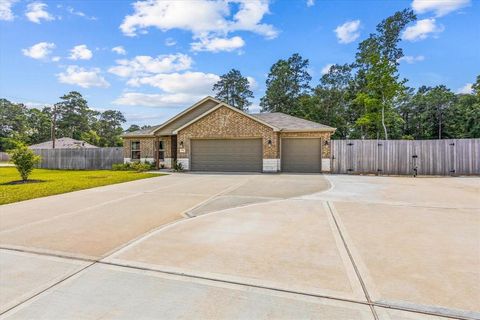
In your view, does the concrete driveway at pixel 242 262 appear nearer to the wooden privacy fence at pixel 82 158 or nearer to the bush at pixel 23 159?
the bush at pixel 23 159

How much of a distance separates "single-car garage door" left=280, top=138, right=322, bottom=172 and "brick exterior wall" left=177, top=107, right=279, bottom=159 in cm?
77

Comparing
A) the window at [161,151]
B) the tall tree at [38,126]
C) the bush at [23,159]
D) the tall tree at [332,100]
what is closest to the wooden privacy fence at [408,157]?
the window at [161,151]

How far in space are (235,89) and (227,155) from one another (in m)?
27.3

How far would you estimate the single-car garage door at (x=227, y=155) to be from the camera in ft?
55.0

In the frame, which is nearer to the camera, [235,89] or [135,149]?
[135,149]

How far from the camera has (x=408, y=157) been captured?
15070 mm

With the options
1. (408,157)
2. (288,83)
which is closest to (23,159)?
(408,157)

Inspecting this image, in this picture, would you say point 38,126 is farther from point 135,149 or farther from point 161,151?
point 161,151

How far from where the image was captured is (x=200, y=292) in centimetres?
263

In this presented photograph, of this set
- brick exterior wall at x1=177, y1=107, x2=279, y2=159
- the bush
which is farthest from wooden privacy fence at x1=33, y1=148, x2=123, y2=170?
the bush

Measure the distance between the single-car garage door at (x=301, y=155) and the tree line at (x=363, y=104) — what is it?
14614mm

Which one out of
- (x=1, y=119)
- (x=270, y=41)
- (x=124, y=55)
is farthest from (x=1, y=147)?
(x=270, y=41)

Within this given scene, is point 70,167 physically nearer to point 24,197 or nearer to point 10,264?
point 24,197

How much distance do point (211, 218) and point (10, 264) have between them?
10.4 ft
